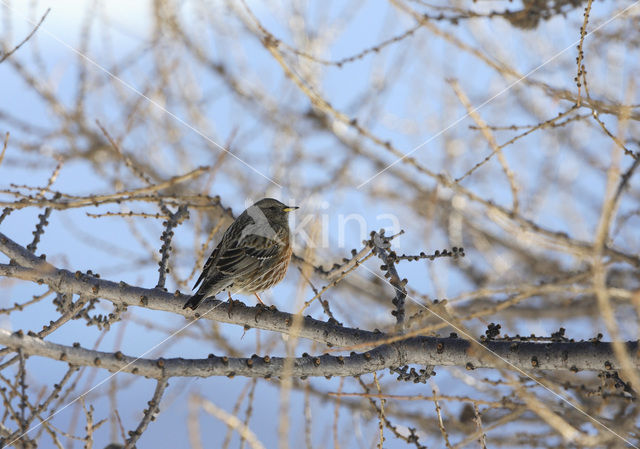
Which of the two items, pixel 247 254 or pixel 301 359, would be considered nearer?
pixel 301 359

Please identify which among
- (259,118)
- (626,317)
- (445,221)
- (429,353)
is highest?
(259,118)

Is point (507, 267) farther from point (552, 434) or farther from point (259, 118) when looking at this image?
point (259, 118)

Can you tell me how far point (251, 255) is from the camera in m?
5.34

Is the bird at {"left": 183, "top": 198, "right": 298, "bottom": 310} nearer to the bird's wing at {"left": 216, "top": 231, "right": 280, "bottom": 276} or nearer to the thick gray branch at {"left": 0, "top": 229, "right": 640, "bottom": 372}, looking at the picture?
the bird's wing at {"left": 216, "top": 231, "right": 280, "bottom": 276}

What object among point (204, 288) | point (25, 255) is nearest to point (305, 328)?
point (204, 288)

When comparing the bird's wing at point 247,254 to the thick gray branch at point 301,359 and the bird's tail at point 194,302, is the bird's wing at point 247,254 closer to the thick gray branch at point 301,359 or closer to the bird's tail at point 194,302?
the bird's tail at point 194,302

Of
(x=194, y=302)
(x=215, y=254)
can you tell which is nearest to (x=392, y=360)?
(x=194, y=302)

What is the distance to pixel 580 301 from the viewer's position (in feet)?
21.7

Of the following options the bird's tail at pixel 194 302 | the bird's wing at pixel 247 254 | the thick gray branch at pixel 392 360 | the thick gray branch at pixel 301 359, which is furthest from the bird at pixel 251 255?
the thick gray branch at pixel 392 360

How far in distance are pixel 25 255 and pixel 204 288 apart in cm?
122

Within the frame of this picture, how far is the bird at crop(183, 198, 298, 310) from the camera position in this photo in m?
4.92

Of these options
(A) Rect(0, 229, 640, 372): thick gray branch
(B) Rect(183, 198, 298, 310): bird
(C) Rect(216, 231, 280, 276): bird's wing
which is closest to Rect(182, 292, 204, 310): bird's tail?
(A) Rect(0, 229, 640, 372): thick gray branch

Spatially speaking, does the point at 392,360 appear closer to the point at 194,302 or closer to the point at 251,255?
the point at 194,302

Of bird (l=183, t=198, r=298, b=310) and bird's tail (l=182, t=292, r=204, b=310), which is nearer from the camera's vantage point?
bird's tail (l=182, t=292, r=204, b=310)
